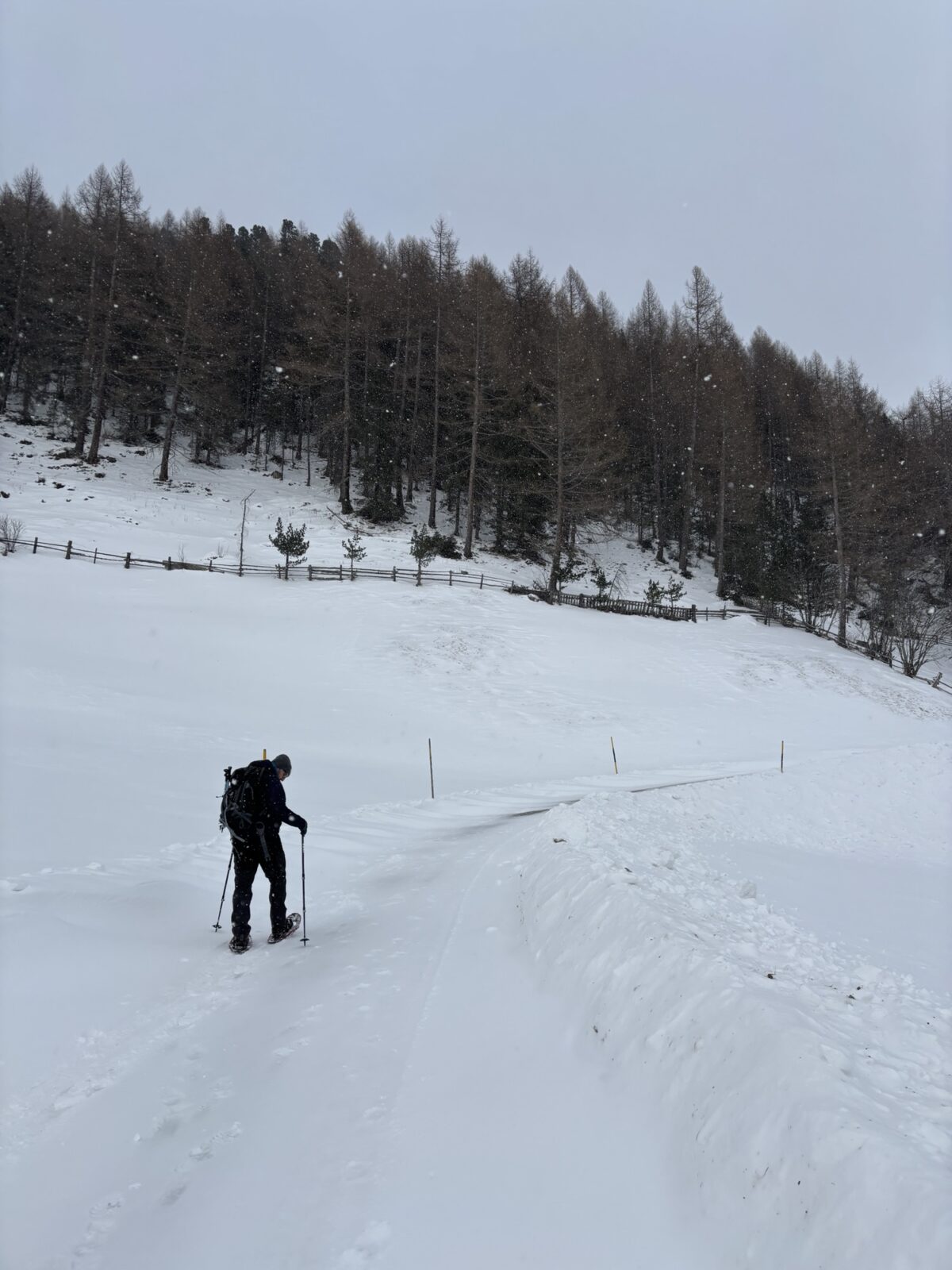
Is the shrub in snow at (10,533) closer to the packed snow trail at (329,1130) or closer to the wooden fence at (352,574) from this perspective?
the wooden fence at (352,574)

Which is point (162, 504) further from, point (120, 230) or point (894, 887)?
point (894, 887)

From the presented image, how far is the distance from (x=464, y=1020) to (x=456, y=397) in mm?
36235

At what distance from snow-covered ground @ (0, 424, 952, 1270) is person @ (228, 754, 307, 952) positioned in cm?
29

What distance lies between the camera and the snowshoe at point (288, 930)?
19.1ft

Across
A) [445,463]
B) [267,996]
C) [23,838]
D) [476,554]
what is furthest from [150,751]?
[445,463]

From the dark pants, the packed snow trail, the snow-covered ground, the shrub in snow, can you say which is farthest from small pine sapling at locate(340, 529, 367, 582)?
the packed snow trail

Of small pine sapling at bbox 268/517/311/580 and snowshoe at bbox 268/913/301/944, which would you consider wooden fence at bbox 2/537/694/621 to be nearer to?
small pine sapling at bbox 268/517/311/580

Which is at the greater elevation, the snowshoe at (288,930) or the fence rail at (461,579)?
the fence rail at (461,579)

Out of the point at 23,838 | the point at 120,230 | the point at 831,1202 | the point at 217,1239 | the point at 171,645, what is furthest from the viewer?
the point at 120,230

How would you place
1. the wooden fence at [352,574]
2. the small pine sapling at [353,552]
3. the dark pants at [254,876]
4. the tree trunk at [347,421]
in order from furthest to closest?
the tree trunk at [347,421], the small pine sapling at [353,552], the wooden fence at [352,574], the dark pants at [254,876]

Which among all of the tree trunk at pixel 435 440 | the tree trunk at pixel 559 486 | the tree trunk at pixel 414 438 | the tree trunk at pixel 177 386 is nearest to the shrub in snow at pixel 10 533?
the tree trunk at pixel 177 386

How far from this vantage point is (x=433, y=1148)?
3133 mm

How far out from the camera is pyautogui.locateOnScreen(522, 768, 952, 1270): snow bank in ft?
7.91

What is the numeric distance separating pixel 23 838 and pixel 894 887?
11.0m
